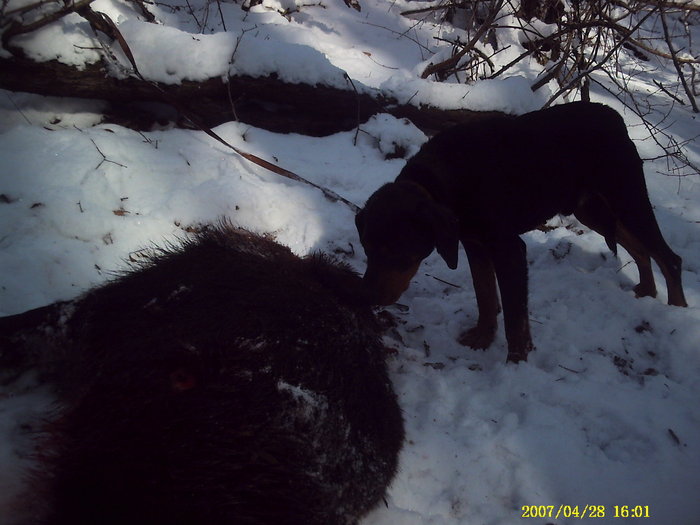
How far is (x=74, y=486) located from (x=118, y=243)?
1.95m

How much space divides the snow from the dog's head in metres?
0.42

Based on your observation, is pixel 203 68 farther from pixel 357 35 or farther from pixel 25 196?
pixel 357 35

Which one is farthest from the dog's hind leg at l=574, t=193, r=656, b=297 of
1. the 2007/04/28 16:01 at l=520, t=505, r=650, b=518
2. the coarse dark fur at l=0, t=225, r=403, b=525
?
the coarse dark fur at l=0, t=225, r=403, b=525

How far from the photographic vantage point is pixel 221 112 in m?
4.14

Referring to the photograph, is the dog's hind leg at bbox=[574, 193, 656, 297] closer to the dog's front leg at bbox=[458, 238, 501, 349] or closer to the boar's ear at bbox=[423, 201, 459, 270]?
the dog's front leg at bbox=[458, 238, 501, 349]

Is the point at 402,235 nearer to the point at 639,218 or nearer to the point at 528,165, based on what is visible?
the point at 528,165

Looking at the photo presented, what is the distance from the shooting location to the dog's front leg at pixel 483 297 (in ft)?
9.00

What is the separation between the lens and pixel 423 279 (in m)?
3.33

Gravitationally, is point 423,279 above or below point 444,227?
below

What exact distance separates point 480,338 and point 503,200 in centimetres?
87

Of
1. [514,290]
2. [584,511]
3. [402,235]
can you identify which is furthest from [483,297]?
[584,511]

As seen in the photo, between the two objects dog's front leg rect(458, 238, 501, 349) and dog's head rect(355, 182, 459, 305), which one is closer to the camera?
dog's head rect(355, 182, 459, 305)

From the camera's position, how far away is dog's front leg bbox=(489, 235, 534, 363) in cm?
252

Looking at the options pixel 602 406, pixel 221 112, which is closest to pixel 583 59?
pixel 221 112
